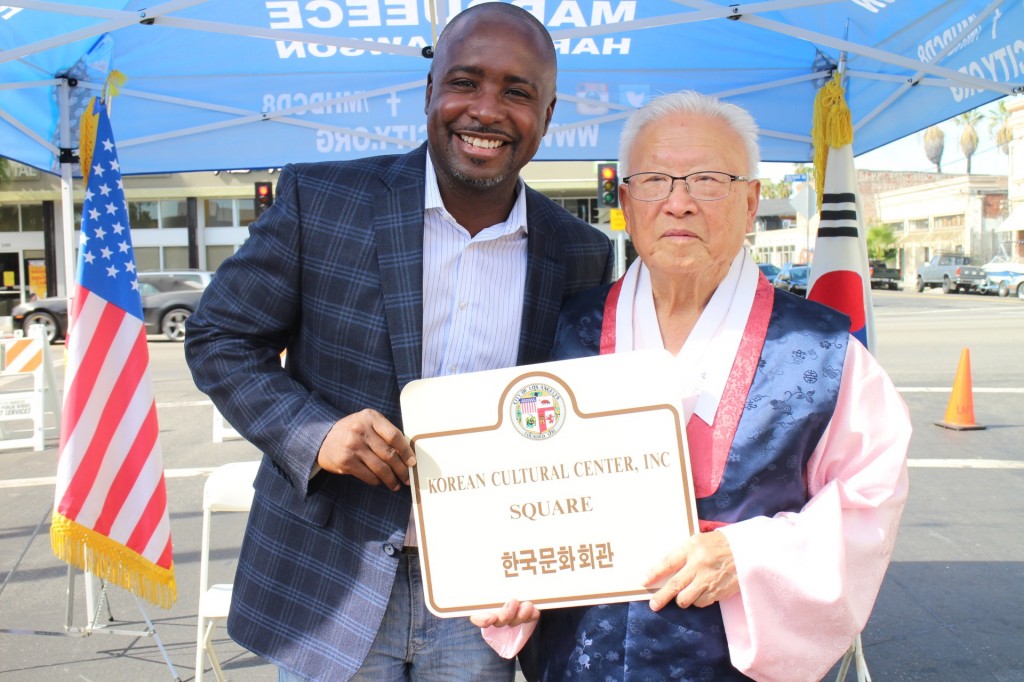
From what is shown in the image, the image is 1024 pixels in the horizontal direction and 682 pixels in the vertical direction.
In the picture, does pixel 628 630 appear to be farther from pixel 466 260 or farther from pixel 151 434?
pixel 151 434

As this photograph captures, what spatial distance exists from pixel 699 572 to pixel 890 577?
3824mm

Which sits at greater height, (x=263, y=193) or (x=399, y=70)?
(x=263, y=193)

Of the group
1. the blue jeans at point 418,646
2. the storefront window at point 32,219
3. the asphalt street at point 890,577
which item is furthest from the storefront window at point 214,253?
the blue jeans at point 418,646

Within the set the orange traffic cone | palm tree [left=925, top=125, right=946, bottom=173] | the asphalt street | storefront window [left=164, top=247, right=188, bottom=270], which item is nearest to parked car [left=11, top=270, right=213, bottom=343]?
the asphalt street

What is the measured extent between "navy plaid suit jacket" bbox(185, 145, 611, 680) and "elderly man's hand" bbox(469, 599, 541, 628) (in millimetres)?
290

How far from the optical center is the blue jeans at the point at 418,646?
6.25ft

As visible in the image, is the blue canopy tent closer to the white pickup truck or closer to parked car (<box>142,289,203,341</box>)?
parked car (<box>142,289,203,341</box>)

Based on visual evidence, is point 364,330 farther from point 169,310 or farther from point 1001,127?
point 1001,127

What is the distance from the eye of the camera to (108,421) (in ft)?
13.2

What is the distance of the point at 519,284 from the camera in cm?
200

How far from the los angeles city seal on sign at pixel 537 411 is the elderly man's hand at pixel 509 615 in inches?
12.3

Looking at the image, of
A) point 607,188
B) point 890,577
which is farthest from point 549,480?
point 607,188

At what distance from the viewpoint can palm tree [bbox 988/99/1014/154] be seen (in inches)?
2436

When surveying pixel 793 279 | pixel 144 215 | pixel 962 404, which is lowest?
pixel 962 404
